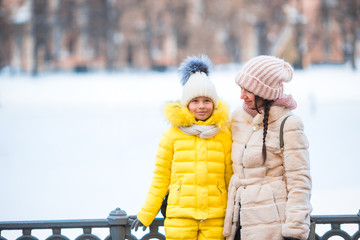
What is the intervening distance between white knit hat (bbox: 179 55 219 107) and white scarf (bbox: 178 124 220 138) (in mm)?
183

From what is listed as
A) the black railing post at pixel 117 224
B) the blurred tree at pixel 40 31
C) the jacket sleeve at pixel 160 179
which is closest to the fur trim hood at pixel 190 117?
the jacket sleeve at pixel 160 179

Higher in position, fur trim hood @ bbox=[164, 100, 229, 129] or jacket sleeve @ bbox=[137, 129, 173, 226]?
fur trim hood @ bbox=[164, 100, 229, 129]

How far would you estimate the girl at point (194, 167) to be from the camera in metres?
2.90

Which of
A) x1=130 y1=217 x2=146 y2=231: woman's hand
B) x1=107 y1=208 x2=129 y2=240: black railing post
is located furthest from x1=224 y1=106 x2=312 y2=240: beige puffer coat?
x1=107 y1=208 x2=129 y2=240: black railing post

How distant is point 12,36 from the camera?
27812 millimetres

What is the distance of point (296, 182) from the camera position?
2693mm

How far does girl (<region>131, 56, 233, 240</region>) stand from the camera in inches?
114

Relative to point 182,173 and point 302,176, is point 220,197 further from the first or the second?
point 302,176

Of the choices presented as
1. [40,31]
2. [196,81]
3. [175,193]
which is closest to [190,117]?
[196,81]

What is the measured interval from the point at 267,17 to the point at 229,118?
28297 mm

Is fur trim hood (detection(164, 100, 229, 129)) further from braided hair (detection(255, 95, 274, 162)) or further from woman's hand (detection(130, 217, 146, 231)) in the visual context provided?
woman's hand (detection(130, 217, 146, 231))

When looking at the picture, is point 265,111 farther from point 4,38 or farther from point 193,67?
point 4,38

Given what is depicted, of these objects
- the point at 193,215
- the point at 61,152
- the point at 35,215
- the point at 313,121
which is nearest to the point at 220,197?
the point at 193,215

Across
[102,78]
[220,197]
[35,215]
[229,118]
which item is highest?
[102,78]
